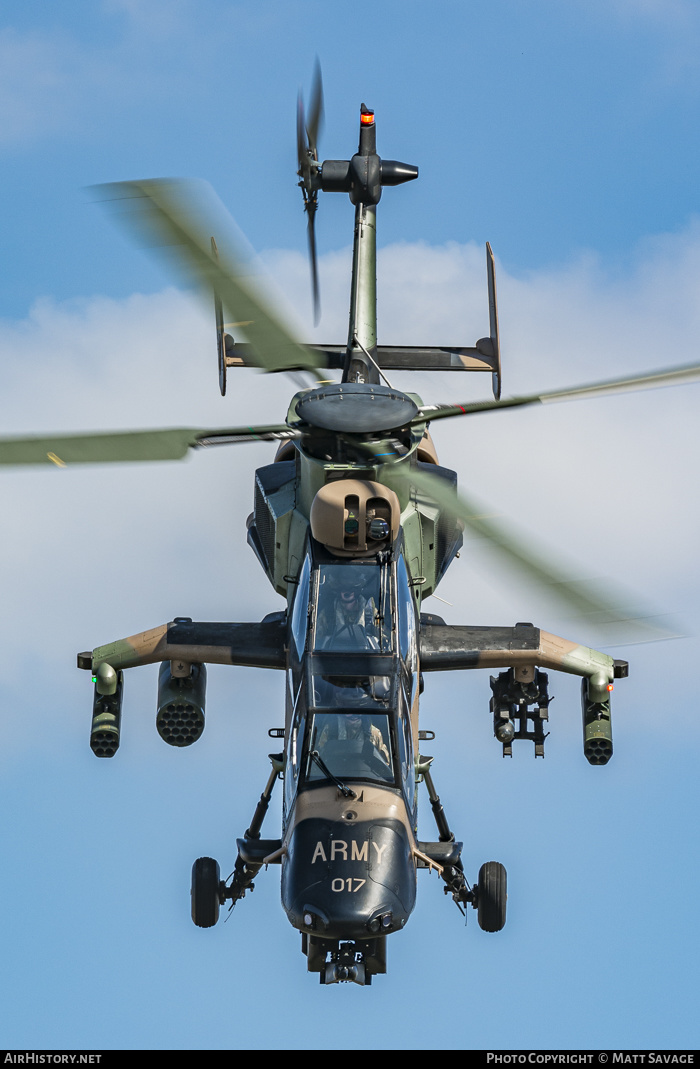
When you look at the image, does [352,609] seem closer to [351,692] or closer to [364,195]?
[351,692]

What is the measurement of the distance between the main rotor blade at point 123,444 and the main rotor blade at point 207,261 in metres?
1.57

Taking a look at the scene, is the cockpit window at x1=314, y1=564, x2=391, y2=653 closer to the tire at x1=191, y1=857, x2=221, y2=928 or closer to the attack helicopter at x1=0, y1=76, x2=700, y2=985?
the attack helicopter at x1=0, y1=76, x2=700, y2=985

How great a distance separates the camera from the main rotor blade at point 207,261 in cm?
2684

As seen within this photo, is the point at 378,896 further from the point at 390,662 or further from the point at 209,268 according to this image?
the point at 209,268

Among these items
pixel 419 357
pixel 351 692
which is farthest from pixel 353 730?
pixel 419 357

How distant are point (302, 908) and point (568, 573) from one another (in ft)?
17.1

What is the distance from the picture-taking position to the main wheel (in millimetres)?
28031

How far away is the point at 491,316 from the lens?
31.3 m

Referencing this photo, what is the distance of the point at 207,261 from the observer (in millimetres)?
27203

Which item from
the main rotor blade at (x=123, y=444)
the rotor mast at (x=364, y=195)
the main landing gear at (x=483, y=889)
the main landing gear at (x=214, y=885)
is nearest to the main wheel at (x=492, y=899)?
the main landing gear at (x=483, y=889)

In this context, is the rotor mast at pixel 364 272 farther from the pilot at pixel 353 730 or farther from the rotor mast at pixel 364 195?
the pilot at pixel 353 730

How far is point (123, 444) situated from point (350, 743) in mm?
4690
